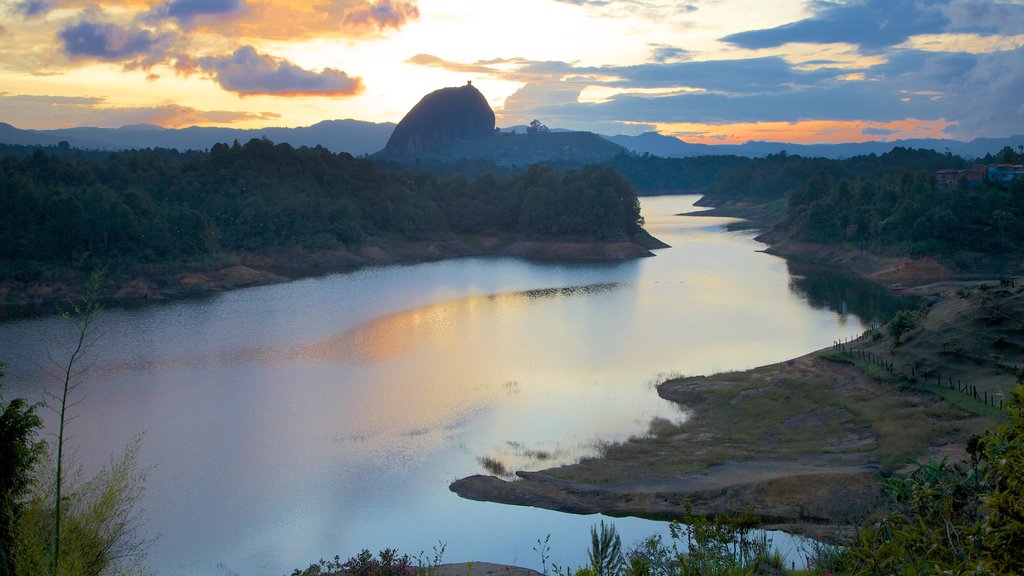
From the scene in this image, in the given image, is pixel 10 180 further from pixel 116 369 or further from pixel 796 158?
pixel 796 158

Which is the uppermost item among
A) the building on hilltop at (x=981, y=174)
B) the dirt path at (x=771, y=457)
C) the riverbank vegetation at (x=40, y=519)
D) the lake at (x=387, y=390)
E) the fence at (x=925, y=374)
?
the building on hilltop at (x=981, y=174)

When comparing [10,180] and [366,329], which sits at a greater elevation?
[10,180]

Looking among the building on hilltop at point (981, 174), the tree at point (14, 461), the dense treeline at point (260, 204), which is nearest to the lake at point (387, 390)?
the tree at point (14, 461)

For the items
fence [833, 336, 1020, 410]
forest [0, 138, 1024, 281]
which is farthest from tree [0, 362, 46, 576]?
forest [0, 138, 1024, 281]

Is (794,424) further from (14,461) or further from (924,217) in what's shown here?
(924,217)

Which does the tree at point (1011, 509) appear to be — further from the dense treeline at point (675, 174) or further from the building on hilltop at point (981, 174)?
the dense treeline at point (675, 174)

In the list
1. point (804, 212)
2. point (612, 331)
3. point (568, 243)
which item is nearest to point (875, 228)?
point (804, 212)
